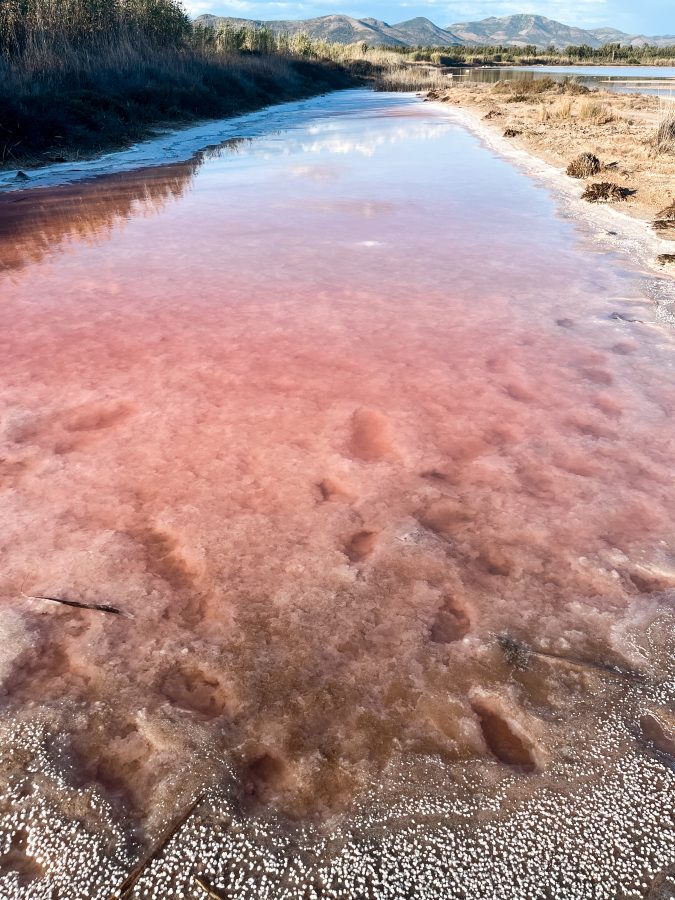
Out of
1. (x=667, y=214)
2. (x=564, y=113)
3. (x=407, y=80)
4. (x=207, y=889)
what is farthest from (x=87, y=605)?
(x=407, y=80)

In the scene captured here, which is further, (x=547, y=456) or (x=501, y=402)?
(x=501, y=402)

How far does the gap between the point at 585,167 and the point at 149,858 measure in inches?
373

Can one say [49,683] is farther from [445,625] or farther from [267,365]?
[267,365]

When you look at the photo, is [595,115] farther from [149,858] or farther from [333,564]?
[149,858]

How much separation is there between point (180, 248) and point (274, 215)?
60.1 inches

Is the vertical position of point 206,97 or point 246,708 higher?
point 206,97

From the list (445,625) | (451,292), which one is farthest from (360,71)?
(445,625)

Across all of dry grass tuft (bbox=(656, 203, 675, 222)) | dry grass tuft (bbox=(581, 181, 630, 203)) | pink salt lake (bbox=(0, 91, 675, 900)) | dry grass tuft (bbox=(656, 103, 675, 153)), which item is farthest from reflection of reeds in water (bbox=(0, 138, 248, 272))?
→ dry grass tuft (bbox=(656, 103, 675, 153))

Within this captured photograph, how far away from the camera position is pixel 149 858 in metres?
1.12

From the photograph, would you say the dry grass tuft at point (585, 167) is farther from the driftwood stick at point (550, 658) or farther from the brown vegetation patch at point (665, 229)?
the driftwood stick at point (550, 658)

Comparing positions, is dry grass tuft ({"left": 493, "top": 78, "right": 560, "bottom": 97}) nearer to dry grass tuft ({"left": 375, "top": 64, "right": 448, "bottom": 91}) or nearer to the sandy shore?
the sandy shore

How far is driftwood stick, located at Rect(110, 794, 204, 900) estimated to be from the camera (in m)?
1.07

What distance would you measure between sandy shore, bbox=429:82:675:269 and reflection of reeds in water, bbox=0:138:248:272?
210 inches

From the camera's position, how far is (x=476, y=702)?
144 centimetres
